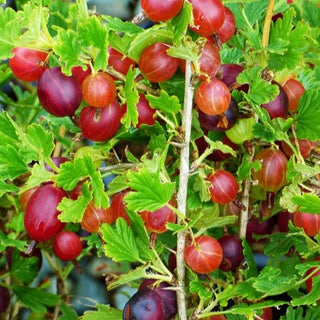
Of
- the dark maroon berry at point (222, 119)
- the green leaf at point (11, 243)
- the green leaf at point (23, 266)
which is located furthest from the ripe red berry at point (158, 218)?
the green leaf at point (23, 266)

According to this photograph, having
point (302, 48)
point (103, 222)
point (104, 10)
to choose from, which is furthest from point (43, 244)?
point (104, 10)

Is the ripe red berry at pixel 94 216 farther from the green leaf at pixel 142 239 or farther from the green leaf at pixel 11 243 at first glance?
the green leaf at pixel 11 243

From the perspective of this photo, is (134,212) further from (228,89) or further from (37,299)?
(37,299)

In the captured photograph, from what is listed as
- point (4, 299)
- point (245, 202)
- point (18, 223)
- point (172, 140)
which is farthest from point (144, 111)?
point (4, 299)

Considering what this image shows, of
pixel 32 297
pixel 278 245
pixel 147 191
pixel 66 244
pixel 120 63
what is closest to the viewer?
pixel 147 191

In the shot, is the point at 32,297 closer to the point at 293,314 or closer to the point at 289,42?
the point at 293,314

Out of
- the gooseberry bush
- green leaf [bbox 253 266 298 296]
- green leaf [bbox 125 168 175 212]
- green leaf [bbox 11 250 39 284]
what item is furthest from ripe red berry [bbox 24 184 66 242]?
green leaf [bbox 11 250 39 284]

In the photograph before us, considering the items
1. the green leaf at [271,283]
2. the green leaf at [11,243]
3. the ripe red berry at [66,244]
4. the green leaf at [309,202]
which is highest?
the green leaf at [309,202]
